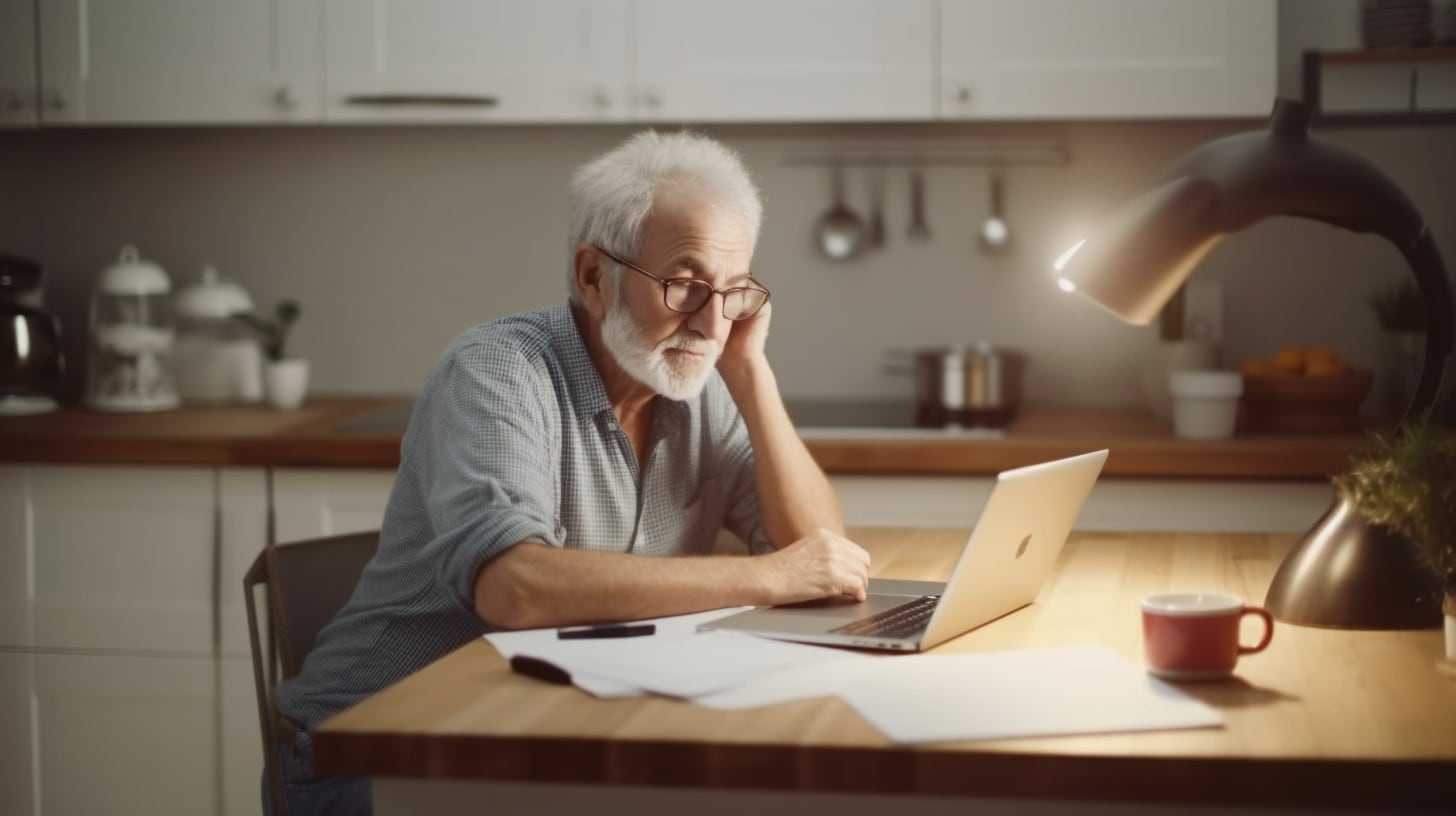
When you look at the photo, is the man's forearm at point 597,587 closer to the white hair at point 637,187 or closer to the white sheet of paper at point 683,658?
the white sheet of paper at point 683,658

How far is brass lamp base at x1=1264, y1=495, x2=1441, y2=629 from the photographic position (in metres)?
1.57

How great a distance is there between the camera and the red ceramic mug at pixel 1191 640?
1.33 metres

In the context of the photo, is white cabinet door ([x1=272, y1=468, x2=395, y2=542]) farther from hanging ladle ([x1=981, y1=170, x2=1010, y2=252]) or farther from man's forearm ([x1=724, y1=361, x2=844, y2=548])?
hanging ladle ([x1=981, y1=170, x2=1010, y2=252])

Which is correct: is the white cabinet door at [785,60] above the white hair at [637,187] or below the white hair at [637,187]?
above

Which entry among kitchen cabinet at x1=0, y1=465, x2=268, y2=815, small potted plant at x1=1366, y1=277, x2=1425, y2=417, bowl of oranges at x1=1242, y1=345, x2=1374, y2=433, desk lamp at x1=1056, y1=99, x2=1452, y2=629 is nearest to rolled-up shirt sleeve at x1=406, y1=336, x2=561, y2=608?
desk lamp at x1=1056, y1=99, x2=1452, y2=629

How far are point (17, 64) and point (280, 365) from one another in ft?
2.69

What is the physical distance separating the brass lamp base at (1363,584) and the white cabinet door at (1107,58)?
164 cm

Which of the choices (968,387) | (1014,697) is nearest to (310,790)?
(1014,697)

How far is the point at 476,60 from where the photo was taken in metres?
3.22

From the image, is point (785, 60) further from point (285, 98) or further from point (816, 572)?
point (816, 572)

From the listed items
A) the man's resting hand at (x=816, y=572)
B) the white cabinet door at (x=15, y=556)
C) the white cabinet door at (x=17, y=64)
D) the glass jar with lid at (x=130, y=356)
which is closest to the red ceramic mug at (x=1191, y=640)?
the man's resting hand at (x=816, y=572)

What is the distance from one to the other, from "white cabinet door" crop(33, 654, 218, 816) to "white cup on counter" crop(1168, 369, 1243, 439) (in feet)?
6.13

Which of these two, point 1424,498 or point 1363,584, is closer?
point 1424,498

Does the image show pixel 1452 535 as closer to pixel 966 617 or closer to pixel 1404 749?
pixel 1404 749
